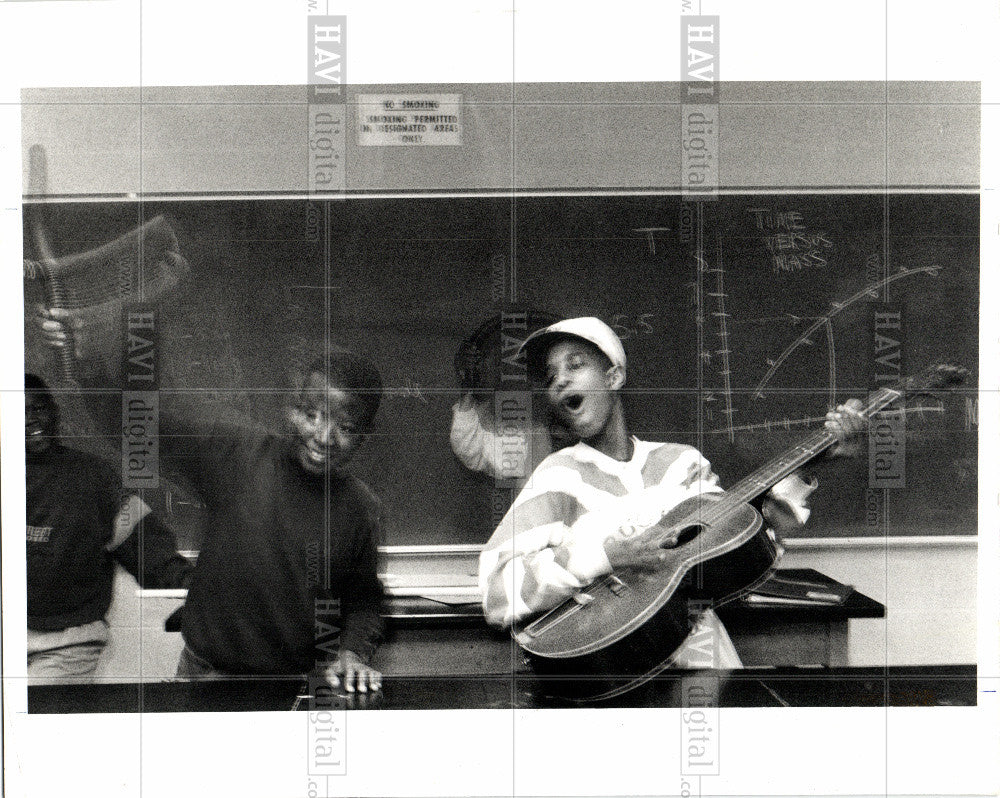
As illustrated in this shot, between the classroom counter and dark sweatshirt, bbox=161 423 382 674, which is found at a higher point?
dark sweatshirt, bbox=161 423 382 674

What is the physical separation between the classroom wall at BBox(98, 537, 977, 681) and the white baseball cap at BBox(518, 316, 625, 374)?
0.76 metres

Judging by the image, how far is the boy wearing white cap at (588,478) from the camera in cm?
282

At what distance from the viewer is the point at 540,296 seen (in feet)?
9.26

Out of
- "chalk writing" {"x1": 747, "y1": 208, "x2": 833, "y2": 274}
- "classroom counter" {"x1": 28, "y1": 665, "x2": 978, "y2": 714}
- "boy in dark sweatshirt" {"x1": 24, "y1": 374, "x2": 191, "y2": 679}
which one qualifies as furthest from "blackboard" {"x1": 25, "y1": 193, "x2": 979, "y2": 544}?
"classroom counter" {"x1": 28, "y1": 665, "x2": 978, "y2": 714}

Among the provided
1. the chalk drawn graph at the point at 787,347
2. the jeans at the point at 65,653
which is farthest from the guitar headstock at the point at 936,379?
the jeans at the point at 65,653

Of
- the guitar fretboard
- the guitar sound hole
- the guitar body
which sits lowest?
the guitar body

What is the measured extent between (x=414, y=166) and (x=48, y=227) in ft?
3.52

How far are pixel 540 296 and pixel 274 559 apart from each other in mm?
1086

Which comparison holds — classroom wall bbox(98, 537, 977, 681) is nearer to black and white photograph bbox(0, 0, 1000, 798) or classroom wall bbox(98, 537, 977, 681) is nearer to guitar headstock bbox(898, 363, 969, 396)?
black and white photograph bbox(0, 0, 1000, 798)

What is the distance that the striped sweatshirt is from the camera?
2.82 metres

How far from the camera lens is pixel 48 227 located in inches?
112

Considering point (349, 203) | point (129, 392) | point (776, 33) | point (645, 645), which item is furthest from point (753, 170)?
point (129, 392)

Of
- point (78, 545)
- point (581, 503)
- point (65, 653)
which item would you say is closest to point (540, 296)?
point (581, 503)

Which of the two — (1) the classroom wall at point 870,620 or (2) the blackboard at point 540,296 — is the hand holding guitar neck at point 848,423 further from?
(1) the classroom wall at point 870,620
